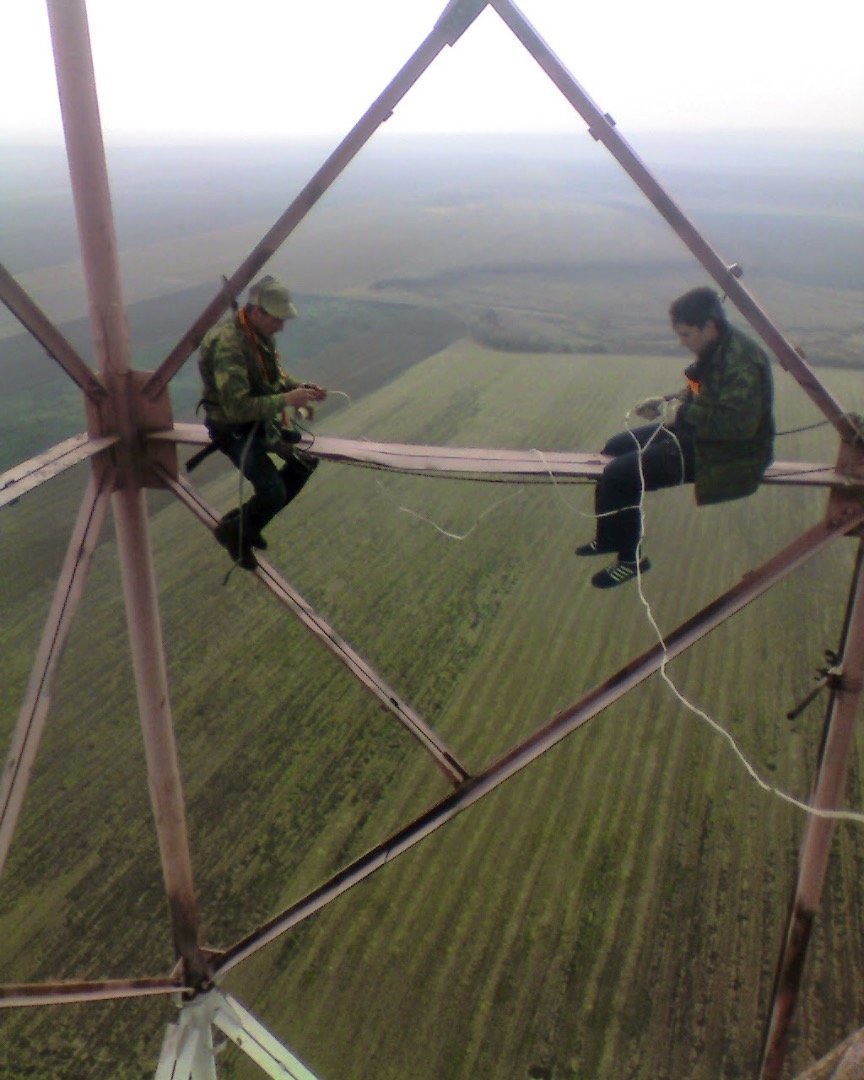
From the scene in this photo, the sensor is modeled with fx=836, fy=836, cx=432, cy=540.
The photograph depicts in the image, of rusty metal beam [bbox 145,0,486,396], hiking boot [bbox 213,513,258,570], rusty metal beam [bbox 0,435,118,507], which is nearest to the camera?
rusty metal beam [bbox 145,0,486,396]

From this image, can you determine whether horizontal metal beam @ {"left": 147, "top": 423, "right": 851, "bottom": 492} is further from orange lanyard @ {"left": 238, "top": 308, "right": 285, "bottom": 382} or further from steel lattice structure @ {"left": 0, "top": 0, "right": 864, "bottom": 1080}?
orange lanyard @ {"left": 238, "top": 308, "right": 285, "bottom": 382}

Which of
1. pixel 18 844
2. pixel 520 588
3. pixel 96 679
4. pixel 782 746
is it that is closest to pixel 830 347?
pixel 520 588

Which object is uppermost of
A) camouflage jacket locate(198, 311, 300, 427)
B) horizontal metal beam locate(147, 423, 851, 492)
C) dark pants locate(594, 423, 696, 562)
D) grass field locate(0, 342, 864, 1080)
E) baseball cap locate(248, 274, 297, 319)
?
baseball cap locate(248, 274, 297, 319)

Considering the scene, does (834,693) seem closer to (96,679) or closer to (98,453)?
(98,453)

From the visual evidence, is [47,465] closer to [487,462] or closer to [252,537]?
[252,537]

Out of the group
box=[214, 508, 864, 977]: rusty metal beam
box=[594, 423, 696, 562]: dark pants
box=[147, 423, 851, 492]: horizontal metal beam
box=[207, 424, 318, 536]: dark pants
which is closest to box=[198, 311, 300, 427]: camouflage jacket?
box=[207, 424, 318, 536]: dark pants

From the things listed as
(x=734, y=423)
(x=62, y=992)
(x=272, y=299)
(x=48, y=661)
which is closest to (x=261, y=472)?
(x=272, y=299)
